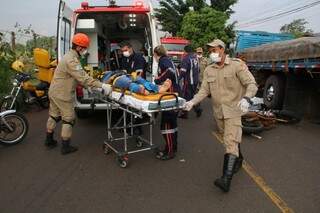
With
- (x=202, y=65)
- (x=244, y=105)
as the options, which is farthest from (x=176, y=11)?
(x=244, y=105)

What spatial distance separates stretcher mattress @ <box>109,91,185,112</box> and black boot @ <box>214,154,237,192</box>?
1.01 meters

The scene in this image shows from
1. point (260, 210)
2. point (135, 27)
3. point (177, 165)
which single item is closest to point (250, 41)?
point (135, 27)

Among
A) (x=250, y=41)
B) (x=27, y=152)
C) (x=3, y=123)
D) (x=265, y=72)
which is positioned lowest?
(x=27, y=152)

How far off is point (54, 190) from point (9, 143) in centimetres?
236

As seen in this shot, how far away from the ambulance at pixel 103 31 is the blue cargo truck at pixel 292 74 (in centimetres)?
310

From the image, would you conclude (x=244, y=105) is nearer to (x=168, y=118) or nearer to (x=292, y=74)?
(x=168, y=118)

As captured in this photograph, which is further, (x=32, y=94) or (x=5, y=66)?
(x=32, y=94)

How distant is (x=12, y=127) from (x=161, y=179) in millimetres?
3099

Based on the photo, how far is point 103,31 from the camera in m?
9.13

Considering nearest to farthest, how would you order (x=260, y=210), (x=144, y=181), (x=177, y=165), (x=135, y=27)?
(x=260, y=210) → (x=144, y=181) → (x=177, y=165) → (x=135, y=27)

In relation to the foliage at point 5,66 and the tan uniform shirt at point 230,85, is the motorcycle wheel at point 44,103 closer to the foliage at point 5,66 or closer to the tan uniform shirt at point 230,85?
the foliage at point 5,66

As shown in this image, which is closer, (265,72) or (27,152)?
(27,152)

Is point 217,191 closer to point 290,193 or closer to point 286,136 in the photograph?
point 290,193

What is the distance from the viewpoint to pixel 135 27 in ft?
29.6
